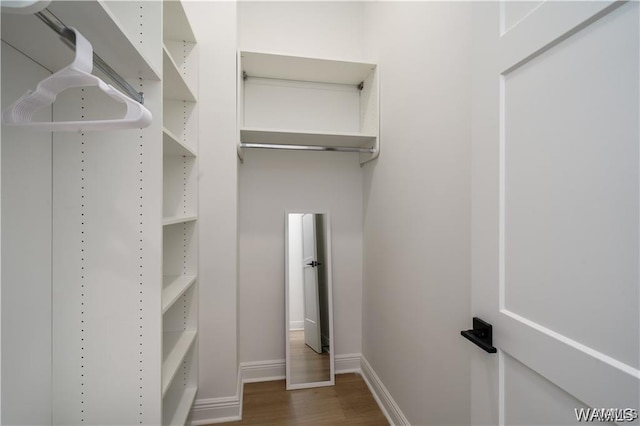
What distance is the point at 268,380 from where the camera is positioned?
2104 millimetres

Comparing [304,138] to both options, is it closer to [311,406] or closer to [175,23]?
[175,23]

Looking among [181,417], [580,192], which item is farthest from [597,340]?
[181,417]

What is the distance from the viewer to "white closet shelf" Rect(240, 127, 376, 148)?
179cm

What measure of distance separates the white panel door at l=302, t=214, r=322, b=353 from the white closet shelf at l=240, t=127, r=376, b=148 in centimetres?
59

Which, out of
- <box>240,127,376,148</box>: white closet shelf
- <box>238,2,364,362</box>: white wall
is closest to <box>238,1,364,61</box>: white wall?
<box>238,2,364,362</box>: white wall

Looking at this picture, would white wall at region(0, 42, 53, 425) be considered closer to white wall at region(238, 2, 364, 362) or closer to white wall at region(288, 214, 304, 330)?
white wall at region(238, 2, 364, 362)

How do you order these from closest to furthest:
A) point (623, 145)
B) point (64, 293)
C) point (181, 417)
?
point (623, 145) → point (64, 293) → point (181, 417)

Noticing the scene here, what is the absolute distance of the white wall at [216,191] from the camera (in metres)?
1.72

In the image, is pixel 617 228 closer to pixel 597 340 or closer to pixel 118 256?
pixel 597 340

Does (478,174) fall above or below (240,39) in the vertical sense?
below

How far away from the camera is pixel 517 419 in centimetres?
70

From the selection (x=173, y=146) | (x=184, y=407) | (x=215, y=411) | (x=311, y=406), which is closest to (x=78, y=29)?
(x=173, y=146)

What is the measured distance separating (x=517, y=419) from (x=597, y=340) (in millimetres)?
335

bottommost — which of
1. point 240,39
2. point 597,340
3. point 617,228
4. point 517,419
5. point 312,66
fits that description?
point 517,419
